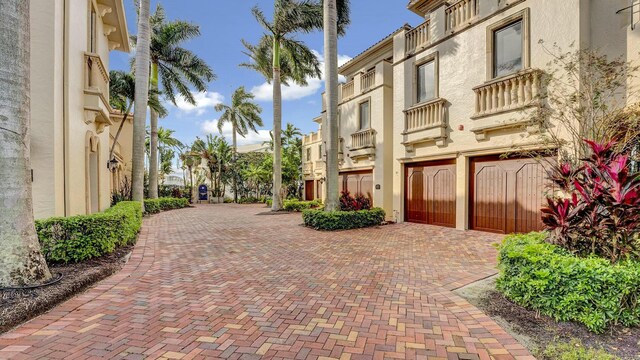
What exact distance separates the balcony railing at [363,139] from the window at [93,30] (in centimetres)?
1076

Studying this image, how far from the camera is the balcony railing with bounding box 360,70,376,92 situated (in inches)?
570

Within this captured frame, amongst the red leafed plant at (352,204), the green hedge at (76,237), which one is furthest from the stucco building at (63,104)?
the red leafed plant at (352,204)

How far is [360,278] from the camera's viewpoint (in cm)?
532

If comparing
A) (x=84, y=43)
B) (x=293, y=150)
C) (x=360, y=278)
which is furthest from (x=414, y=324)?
(x=293, y=150)

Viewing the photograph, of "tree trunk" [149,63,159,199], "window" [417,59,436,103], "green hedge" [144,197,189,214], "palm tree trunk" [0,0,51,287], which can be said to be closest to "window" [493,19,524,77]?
"window" [417,59,436,103]

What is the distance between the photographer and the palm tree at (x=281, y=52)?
625 inches

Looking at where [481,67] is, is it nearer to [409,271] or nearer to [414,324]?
[409,271]

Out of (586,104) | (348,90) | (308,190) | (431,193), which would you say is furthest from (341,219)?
(308,190)

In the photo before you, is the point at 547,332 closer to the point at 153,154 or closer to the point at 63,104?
the point at 63,104

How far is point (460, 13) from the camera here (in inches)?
417

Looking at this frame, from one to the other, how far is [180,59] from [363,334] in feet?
74.0

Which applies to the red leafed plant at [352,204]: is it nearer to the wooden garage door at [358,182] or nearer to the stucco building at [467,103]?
the stucco building at [467,103]

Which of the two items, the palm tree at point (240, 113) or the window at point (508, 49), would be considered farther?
the palm tree at point (240, 113)

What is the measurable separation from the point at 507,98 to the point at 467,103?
1420mm
